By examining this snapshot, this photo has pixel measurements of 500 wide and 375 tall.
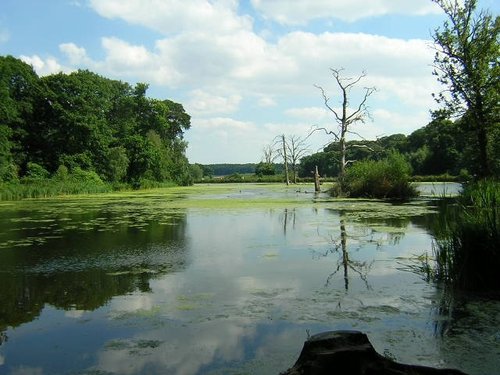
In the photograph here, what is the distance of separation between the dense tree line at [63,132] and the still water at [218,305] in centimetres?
2920

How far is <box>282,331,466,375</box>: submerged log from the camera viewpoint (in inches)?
115

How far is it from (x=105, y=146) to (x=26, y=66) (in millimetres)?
9907

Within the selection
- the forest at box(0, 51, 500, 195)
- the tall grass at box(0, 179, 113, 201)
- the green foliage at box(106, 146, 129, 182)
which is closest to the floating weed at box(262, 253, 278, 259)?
the forest at box(0, 51, 500, 195)

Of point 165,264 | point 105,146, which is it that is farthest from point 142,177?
point 165,264

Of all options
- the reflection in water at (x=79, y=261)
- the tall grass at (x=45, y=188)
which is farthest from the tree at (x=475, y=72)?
the tall grass at (x=45, y=188)

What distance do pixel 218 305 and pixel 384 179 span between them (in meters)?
22.1

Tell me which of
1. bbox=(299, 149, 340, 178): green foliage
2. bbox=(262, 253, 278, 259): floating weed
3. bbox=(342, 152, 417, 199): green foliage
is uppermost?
bbox=(299, 149, 340, 178): green foliage

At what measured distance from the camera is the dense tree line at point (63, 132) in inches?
1527

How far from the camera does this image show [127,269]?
320 inches

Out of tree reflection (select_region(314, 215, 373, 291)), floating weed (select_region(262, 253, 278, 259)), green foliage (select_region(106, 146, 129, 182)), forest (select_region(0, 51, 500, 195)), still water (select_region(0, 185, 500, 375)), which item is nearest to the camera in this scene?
still water (select_region(0, 185, 500, 375))

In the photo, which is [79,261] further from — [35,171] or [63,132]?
[63,132]

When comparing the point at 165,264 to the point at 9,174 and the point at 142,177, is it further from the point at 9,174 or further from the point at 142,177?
the point at 142,177

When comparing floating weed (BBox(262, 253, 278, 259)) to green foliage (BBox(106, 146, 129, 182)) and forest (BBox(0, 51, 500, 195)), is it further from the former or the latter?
green foliage (BBox(106, 146, 129, 182))

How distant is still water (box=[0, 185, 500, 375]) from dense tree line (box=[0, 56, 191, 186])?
95.8ft
